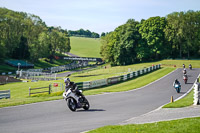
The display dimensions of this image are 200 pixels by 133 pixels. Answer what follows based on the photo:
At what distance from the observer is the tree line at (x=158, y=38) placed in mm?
83312

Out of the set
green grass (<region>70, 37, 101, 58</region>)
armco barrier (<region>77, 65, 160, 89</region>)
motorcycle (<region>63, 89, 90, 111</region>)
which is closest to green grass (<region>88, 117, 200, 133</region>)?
motorcycle (<region>63, 89, 90, 111</region>)

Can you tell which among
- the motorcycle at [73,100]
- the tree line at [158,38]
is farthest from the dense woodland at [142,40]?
the motorcycle at [73,100]

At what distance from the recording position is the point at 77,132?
1021cm

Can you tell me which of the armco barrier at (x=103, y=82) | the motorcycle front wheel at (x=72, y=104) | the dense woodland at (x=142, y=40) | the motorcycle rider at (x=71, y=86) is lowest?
the armco barrier at (x=103, y=82)

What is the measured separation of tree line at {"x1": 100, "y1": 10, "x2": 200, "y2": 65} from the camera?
3280 inches

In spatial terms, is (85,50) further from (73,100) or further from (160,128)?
(160,128)

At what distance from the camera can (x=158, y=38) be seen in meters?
81.9

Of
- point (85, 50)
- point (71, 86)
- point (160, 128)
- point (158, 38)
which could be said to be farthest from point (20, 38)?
point (160, 128)

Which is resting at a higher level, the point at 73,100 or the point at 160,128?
the point at 73,100

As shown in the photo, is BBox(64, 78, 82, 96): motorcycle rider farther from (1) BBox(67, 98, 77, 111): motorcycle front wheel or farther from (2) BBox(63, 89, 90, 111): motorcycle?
(1) BBox(67, 98, 77, 111): motorcycle front wheel

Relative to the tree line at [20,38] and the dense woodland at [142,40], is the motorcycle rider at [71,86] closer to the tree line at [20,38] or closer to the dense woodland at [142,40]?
the dense woodland at [142,40]

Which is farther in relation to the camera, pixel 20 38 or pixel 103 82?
pixel 20 38

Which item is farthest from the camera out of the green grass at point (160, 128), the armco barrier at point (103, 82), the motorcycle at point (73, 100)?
the armco barrier at point (103, 82)

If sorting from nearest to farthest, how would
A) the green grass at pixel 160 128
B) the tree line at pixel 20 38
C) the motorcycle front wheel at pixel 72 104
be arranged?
the green grass at pixel 160 128 → the motorcycle front wheel at pixel 72 104 → the tree line at pixel 20 38
